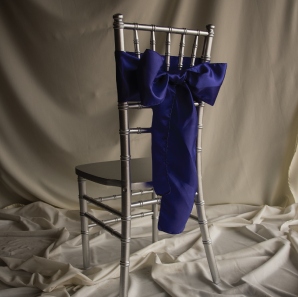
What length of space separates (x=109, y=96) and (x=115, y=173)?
0.97 m

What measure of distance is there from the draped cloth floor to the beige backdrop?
237mm

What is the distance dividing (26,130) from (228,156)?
1336mm

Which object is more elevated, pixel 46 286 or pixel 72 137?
pixel 72 137

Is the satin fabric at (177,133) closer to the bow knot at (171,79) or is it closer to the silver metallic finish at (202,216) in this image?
the bow knot at (171,79)

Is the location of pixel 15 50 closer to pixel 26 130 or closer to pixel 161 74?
pixel 26 130

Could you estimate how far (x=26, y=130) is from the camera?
2006 millimetres

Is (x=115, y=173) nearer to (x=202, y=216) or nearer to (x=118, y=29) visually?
(x=202, y=216)

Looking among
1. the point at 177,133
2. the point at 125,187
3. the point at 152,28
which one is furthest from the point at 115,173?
the point at 152,28

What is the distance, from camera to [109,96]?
1.96 meters

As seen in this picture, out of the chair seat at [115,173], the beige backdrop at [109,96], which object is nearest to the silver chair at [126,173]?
the chair seat at [115,173]

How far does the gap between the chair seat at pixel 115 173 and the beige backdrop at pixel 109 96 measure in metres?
0.75

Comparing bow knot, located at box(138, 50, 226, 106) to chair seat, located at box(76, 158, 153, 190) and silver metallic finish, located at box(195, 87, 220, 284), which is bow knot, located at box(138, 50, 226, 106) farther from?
chair seat, located at box(76, 158, 153, 190)

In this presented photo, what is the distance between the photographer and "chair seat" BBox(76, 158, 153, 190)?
102cm

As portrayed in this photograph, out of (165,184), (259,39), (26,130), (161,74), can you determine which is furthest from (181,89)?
(26,130)
